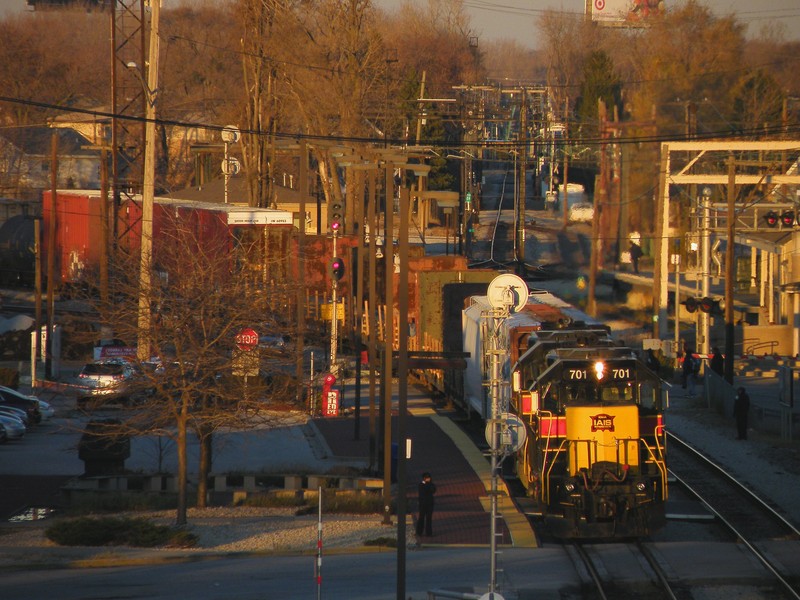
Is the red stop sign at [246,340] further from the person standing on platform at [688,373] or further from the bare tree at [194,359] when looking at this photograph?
the person standing on platform at [688,373]

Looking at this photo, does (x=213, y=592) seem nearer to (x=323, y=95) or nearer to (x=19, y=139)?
(x=323, y=95)

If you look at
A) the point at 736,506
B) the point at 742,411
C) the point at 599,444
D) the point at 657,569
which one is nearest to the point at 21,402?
the point at 742,411

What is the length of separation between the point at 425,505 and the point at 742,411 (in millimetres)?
12691

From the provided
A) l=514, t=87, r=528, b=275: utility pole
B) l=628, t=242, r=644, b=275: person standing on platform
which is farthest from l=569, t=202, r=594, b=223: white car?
l=514, t=87, r=528, b=275: utility pole

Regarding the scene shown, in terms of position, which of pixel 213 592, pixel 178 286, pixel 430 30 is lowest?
pixel 213 592

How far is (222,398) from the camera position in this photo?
20.5 m

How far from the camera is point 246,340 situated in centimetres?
2045

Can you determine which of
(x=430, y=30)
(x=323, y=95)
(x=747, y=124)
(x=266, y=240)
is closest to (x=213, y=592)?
(x=266, y=240)

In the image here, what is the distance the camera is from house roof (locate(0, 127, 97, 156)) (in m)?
90.3

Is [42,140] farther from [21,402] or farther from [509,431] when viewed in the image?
[509,431]

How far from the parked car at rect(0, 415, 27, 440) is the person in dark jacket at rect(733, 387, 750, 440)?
1826 cm

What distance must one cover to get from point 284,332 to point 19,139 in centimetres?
7540

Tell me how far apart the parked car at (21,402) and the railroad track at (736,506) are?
17430 millimetres

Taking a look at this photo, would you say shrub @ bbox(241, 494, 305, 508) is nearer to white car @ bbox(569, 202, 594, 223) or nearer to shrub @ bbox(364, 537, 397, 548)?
shrub @ bbox(364, 537, 397, 548)
